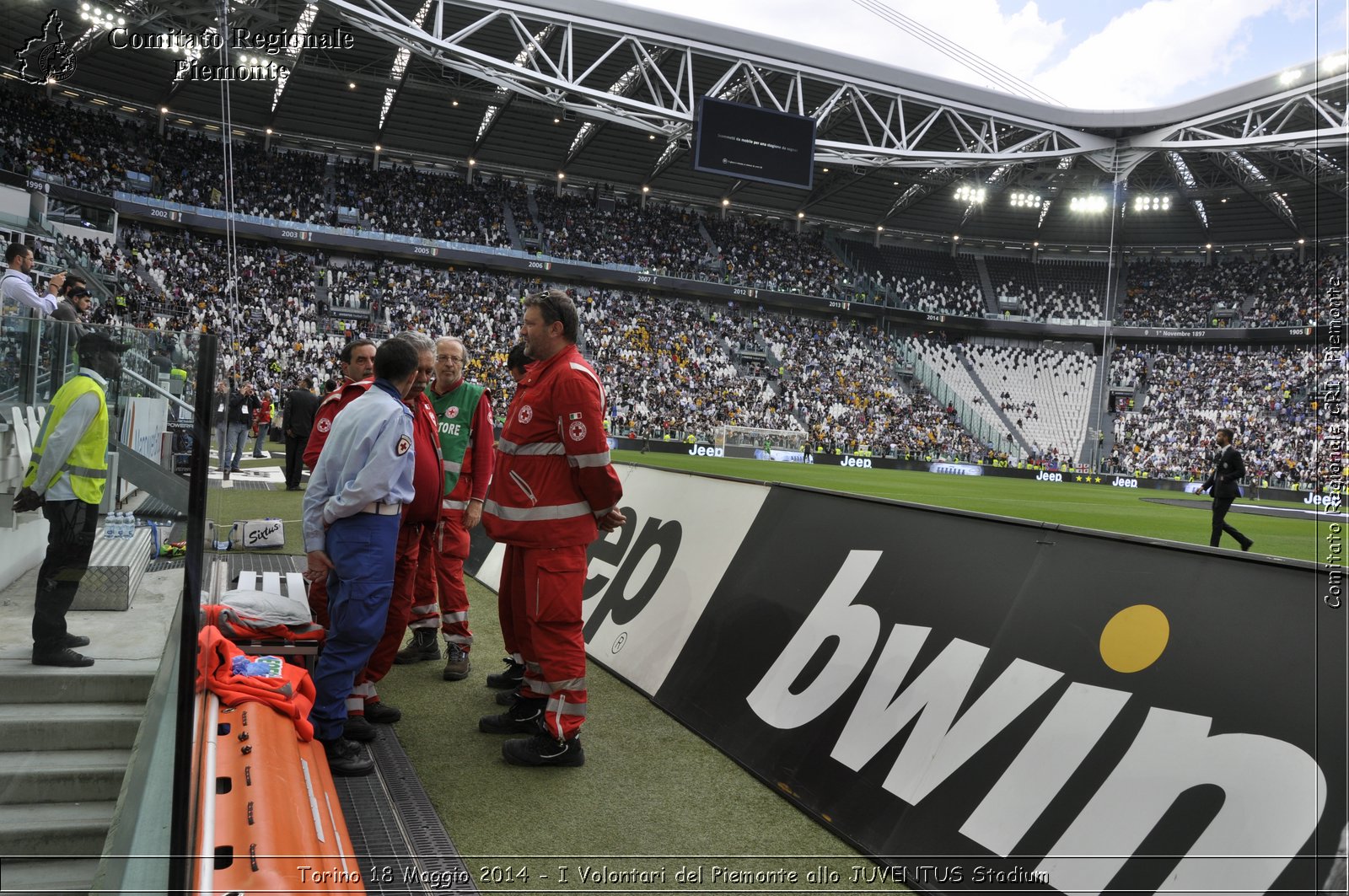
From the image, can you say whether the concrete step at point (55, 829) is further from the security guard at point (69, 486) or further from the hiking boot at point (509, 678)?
the hiking boot at point (509, 678)

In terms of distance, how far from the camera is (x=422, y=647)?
19.3 ft

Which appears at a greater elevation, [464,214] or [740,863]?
[464,214]

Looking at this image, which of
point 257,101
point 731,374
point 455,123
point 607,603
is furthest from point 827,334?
point 607,603

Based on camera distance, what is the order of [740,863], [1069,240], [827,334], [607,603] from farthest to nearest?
1. [1069,240]
2. [827,334]
3. [607,603]
4. [740,863]

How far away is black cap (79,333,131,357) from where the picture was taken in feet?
8.49

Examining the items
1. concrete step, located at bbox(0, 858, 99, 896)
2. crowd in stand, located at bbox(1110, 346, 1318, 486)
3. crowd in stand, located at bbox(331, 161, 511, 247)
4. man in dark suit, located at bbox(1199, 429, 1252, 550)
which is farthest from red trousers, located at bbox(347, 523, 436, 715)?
→ crowd in stand, located at bbox(1110, 346, 1318, 486)

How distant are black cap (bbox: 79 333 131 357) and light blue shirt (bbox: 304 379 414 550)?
1.25 m

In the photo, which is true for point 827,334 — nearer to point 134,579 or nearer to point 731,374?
point 731,374

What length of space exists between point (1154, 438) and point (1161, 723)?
155 feet

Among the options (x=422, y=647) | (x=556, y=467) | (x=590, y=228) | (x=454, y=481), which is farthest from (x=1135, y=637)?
(x=590, y=228)

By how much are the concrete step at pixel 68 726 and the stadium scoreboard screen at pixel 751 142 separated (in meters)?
29.8

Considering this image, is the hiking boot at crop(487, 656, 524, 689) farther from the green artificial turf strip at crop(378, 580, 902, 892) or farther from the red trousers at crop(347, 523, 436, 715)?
the red trousers at crop(347, 523, 436, 715)

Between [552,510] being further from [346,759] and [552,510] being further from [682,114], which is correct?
[682,114]

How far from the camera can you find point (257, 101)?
3712 cm
